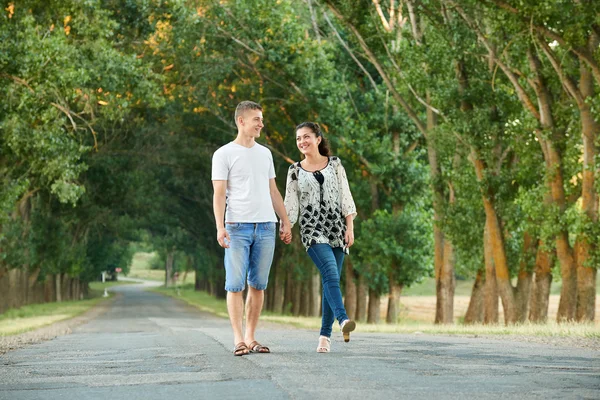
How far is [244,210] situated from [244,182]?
26 centimetres

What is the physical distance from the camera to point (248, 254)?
9.48 m

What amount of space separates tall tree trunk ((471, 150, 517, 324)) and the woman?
50.6 feet

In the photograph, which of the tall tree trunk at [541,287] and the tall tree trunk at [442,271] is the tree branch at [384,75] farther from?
the tall tree trunk at [541,287]

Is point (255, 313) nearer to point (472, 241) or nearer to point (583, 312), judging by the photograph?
point (583, 312)

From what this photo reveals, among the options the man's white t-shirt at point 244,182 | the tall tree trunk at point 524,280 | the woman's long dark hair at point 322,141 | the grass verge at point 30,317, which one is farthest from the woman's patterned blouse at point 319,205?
the tall tree trunk at point 524,280

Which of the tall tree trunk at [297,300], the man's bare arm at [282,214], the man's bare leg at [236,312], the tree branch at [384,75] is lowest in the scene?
the tall tree trunk at [297,300]

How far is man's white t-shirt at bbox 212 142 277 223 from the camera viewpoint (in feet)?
30.9

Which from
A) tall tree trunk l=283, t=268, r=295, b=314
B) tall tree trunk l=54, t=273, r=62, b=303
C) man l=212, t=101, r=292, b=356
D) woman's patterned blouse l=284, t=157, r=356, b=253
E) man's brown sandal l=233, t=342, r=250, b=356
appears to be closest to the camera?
man l=212, t=101, r=292, b=356

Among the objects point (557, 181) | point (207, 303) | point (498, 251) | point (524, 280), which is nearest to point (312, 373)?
point (557, 181)

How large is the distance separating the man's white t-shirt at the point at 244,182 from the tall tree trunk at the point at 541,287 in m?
15.9

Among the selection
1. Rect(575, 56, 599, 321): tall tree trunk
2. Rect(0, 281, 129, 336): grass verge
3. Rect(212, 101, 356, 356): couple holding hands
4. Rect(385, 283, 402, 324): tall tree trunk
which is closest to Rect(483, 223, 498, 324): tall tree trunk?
Rect(575, 56, 599, 321): tall tree trunk

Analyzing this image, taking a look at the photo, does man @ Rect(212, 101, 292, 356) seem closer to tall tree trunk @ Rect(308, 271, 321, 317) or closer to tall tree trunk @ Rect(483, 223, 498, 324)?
tall tree trunk @ Rect(483, 223, 498, 324)

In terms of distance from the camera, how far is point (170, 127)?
38.3 meters

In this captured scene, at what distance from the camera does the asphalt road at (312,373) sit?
6.71 m
